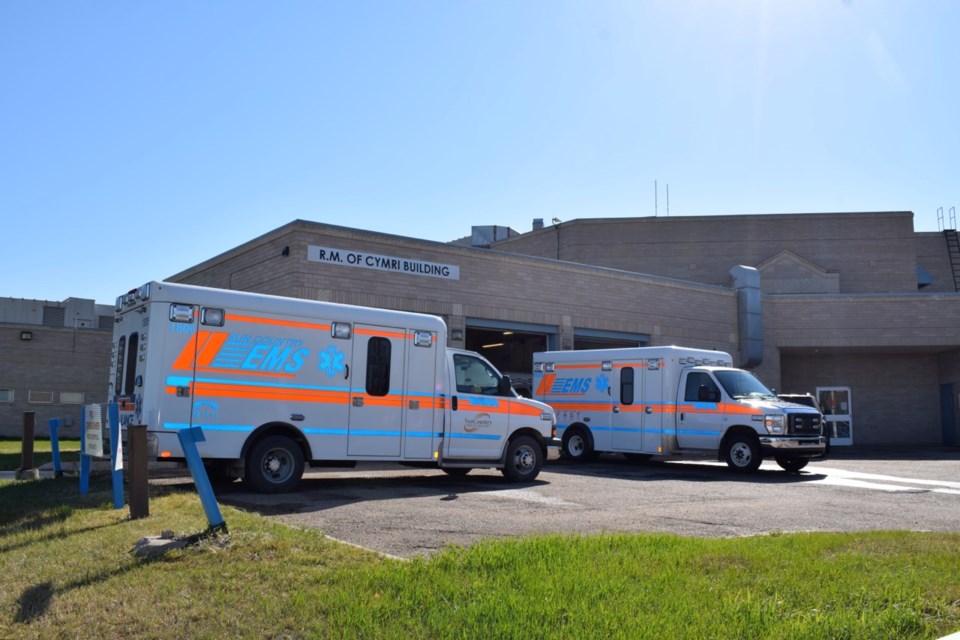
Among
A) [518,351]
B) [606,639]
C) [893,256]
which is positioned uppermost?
[893,256]

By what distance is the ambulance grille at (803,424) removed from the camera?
17.3 m

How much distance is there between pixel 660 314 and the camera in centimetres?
2802

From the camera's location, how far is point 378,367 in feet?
41.3

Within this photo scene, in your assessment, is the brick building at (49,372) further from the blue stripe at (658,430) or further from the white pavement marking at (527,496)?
the white pavement marking at (527,496)

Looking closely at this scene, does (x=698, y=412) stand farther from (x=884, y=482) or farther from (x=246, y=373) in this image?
(x=246, y=373)

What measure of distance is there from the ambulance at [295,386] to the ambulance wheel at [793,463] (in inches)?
276

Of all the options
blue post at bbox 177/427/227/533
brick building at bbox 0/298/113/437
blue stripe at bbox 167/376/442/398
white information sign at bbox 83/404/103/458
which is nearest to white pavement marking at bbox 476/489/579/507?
blue stripe at bbox 167/376/442/398

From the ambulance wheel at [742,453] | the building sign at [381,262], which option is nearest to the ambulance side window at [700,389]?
the ambulance wheel at [742,453]

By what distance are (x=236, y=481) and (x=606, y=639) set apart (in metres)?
9.65

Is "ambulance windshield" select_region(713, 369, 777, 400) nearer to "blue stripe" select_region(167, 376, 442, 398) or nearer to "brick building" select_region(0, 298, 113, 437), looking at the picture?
"blue stripe" select_region(167, 376, 442, 398)

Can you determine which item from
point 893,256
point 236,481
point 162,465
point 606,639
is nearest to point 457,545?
point 606,639

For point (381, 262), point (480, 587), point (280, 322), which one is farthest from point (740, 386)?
point (480, 587)

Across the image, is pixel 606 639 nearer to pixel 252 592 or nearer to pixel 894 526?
pixel 252 592

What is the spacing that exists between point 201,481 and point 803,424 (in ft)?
44.6
